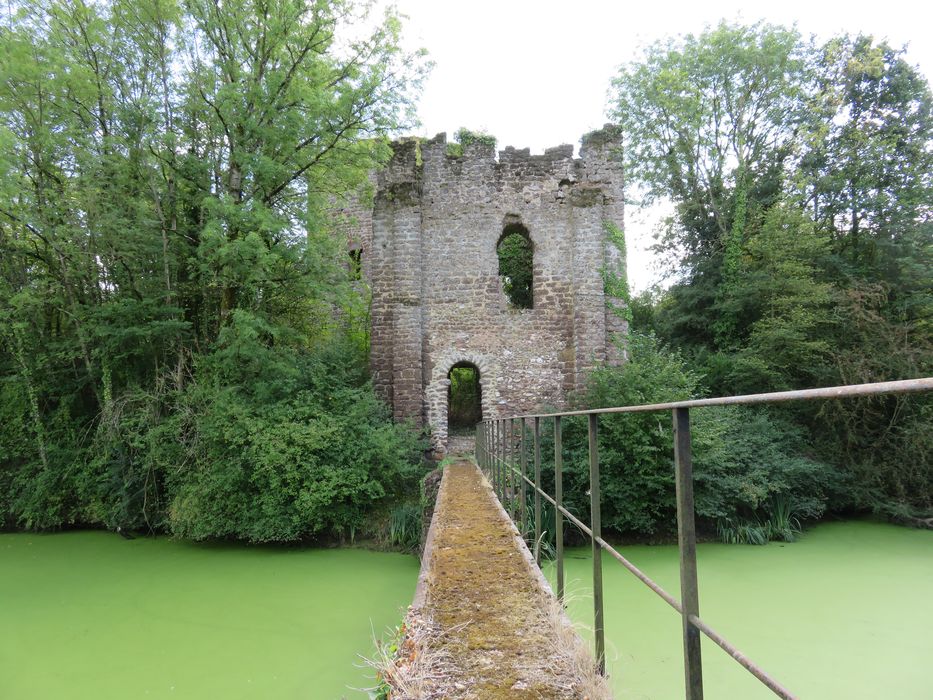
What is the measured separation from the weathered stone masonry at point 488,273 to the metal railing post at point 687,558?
373 inches

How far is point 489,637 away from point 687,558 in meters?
1.38

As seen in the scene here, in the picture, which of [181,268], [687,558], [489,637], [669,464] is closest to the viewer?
[687,558]

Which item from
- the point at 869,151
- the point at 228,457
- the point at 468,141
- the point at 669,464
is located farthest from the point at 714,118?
the point at 228,457

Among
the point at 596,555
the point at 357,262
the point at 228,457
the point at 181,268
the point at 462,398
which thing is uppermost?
the point at 357,262

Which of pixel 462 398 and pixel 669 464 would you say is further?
pixel 462 398

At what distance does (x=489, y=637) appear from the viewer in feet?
7.70

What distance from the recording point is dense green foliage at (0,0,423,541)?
8.20 metres

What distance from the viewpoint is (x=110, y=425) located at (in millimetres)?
8555

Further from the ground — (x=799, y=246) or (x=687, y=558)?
(x=799, y=246)

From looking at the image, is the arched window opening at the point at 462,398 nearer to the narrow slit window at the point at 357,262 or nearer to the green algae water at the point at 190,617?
the narrow slit window at the point at 357,262

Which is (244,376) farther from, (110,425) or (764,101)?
(764,101)

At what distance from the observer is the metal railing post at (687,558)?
1288mm

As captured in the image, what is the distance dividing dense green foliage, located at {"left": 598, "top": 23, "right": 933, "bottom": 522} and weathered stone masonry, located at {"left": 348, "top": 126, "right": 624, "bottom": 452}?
3.13 m

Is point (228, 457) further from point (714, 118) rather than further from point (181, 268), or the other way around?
point (714, 118)
